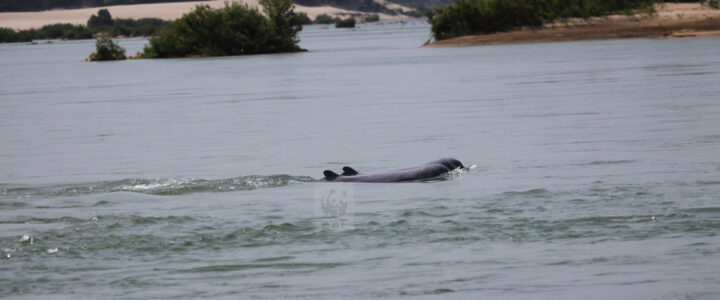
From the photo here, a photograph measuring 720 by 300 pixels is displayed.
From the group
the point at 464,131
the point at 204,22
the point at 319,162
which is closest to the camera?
the point at 319,162

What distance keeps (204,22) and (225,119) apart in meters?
Answer: 51.1

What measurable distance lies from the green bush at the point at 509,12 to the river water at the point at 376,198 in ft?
137

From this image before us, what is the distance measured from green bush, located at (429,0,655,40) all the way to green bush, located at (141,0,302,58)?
11.0 meters

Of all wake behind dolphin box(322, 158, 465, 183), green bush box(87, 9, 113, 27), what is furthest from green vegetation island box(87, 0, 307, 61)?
green bush box(87, 9, 113, 27)

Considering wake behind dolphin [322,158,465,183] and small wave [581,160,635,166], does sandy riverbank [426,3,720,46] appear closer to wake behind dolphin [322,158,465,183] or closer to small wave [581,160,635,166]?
small wave [581,160,635,166]

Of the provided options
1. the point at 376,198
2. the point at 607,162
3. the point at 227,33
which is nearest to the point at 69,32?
the point at 227,33

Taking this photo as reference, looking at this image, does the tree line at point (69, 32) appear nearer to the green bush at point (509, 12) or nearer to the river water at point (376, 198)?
the green bush at point (509, 12)

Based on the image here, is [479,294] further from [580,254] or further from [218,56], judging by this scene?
[218,56]

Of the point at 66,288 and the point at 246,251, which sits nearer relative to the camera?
the point at 66,288

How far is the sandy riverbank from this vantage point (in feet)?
218

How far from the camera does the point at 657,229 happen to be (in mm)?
11680

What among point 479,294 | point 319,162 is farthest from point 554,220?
point 319,162

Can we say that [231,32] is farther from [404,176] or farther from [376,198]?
[376,198]

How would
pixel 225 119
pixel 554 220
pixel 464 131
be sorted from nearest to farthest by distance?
pixel 554 220, pixel 464 131, pixel 225 119
